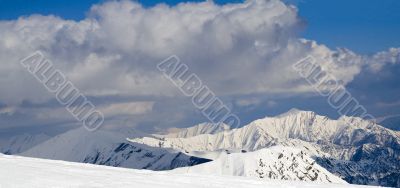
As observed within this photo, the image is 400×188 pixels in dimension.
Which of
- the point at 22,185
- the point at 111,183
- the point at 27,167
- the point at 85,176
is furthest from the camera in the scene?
the point at 27,167

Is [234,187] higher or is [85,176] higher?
[234,187]

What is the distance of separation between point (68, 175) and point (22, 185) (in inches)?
262

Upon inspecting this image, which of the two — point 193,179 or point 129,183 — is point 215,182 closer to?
point 193,179

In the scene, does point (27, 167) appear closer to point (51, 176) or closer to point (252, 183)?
point (51, 176)

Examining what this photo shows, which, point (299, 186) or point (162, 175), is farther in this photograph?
point (162, 175)

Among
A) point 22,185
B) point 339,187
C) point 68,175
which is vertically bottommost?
point 22,185

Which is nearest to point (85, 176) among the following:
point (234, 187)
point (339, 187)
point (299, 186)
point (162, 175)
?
point (162, 175)

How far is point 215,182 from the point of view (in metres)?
53.6

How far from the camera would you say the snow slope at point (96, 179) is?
46750mm

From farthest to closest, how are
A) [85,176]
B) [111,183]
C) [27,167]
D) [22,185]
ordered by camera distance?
[27,167] < [85,176] < [111,183] < [22,185]

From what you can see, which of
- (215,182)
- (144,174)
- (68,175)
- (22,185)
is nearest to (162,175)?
(144,174)

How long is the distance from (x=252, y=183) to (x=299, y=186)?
4222mm

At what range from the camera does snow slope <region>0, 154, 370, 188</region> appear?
46750 mm

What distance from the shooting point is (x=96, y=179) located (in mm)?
50250
